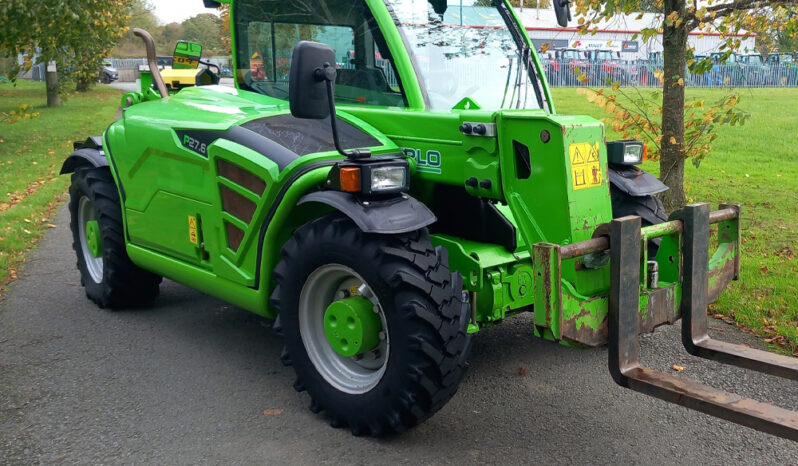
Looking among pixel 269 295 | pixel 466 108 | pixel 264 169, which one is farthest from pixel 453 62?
pixel 269 295

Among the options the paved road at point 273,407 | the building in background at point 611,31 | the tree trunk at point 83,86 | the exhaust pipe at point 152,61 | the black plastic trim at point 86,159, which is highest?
the tree trunk at point 83,86

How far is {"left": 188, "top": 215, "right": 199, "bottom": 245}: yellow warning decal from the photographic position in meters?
4.84

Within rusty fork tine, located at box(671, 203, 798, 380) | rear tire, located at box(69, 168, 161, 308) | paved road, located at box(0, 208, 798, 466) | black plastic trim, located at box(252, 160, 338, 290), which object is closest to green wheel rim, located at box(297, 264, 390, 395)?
paved road, located at box(0, 208, 798, 466)

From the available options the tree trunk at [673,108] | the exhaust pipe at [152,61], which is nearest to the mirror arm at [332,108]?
the exhaust pipe at [152,61]

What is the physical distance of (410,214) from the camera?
3.71 m

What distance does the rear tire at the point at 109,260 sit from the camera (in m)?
5.86

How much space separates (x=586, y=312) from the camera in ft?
11.4

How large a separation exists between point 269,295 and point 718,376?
270 cm

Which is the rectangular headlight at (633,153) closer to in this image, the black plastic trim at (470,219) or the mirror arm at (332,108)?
the black plastic trim at (470,219)

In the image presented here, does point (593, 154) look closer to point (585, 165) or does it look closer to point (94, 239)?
point (585, 165)

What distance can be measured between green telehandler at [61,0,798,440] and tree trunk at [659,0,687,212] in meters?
3.48

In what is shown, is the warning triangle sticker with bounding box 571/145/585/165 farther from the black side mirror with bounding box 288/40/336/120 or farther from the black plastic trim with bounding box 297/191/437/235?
the black side mirror with bounding box 288/40/336/120

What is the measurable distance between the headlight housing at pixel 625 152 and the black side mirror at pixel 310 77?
1.92 m

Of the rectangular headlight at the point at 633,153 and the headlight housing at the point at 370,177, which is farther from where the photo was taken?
the rectangular headlight at the point at 633,153
